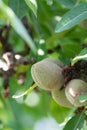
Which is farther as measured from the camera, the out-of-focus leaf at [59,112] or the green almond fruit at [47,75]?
the out-of-focus leaf at [59,112]

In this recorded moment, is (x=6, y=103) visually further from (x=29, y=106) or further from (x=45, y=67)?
(x=45, y=67)

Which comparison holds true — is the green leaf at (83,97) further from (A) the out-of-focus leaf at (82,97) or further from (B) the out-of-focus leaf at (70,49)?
(B) the out-of-focus leaf at (70,49)

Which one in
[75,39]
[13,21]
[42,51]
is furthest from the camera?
[75,39]

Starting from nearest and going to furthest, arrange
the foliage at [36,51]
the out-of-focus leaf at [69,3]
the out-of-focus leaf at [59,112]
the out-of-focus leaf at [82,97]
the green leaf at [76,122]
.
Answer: the out-of-focus leaf at [82,97] → the foliage at [36,51] → the green leaf at [76,122] → the out-of-focus leaf at [69,3] → the out-of-focus leaf at [59,112]

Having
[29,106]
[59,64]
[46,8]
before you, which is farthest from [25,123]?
[59,64]

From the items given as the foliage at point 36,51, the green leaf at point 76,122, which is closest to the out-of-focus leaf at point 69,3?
the foliage at point 36,51

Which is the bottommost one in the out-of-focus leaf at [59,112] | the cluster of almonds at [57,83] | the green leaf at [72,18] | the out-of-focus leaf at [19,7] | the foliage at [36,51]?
the out-of-focus leaf at [59,112]

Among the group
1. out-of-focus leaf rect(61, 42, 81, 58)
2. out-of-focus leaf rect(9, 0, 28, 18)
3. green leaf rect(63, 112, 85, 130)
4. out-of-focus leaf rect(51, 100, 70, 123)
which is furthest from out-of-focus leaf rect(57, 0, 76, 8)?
out-of-focus leaf rect(51, 100, 70, 123)
